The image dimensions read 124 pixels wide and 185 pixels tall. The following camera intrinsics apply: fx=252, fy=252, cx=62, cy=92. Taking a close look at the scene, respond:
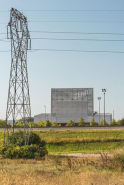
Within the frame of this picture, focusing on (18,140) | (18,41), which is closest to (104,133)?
(18,140)

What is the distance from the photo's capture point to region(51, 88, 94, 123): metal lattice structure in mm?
105569

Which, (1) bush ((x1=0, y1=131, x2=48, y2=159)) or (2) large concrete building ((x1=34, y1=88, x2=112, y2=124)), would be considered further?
(2) large concrete building ((x1=34, y1=88, x2=112, y2=124))

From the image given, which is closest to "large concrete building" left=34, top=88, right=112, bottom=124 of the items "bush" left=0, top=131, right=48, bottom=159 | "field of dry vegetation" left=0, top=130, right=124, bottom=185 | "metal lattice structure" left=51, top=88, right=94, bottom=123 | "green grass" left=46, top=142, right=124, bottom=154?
"metal lattice structure" left=51, top=88, right=94, bottom=123

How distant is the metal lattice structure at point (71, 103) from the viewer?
4156 inches

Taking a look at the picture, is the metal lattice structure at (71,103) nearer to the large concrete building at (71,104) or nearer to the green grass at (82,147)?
the large concrete building at (71,104)

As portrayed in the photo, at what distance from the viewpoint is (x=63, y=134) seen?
39375 millimetres

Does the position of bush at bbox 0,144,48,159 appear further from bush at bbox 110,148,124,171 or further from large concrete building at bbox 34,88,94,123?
large concrete building at bbox 34,88,94,123

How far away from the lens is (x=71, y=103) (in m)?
108

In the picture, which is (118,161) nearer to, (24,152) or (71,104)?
(24,152)

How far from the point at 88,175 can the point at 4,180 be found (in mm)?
3092

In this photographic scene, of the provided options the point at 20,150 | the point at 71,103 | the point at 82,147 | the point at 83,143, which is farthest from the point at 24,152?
the point at 71,103

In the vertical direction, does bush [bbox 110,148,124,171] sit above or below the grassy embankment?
above

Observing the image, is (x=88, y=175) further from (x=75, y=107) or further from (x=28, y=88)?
(x=75, y=107)

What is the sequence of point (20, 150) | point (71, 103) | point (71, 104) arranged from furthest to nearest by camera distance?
1. point (71, 104)
2. point (71, 103)
3. point (20, 150)
